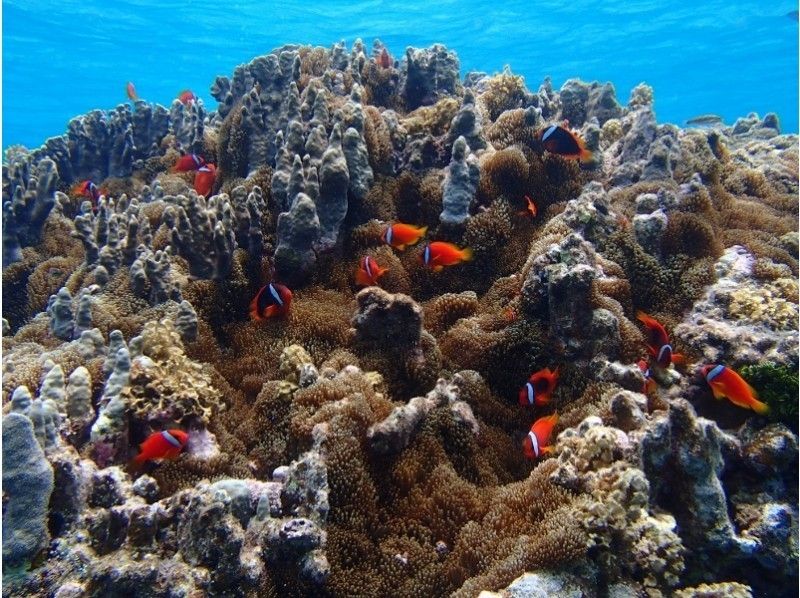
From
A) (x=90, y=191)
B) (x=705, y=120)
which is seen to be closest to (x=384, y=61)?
(x=90, y=191)

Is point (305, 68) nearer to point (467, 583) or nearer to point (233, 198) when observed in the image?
point (233, 198)

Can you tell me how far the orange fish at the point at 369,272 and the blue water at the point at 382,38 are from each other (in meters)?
37.3

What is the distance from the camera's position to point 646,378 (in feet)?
13.2

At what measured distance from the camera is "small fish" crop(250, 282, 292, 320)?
4266mm

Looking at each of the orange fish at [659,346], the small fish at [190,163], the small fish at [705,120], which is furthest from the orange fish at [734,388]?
the small fish at [705,120]

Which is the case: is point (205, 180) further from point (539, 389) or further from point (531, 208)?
point (539, 389)

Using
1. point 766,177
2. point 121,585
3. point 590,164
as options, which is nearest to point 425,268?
point 590,164

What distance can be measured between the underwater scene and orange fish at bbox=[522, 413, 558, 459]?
26 millimetres

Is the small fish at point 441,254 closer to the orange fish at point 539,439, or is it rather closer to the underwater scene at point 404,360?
the underwater scene at point 404,360

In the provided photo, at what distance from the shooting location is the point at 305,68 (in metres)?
8.07

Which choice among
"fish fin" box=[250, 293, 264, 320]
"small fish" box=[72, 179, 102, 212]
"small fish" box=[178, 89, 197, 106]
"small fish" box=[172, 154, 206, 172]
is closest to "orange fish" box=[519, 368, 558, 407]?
"fish fin" box=[250, 293, 264, 320]

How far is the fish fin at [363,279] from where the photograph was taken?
16.1ft

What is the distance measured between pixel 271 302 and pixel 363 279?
995 mm

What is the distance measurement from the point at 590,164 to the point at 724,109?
270 feet
